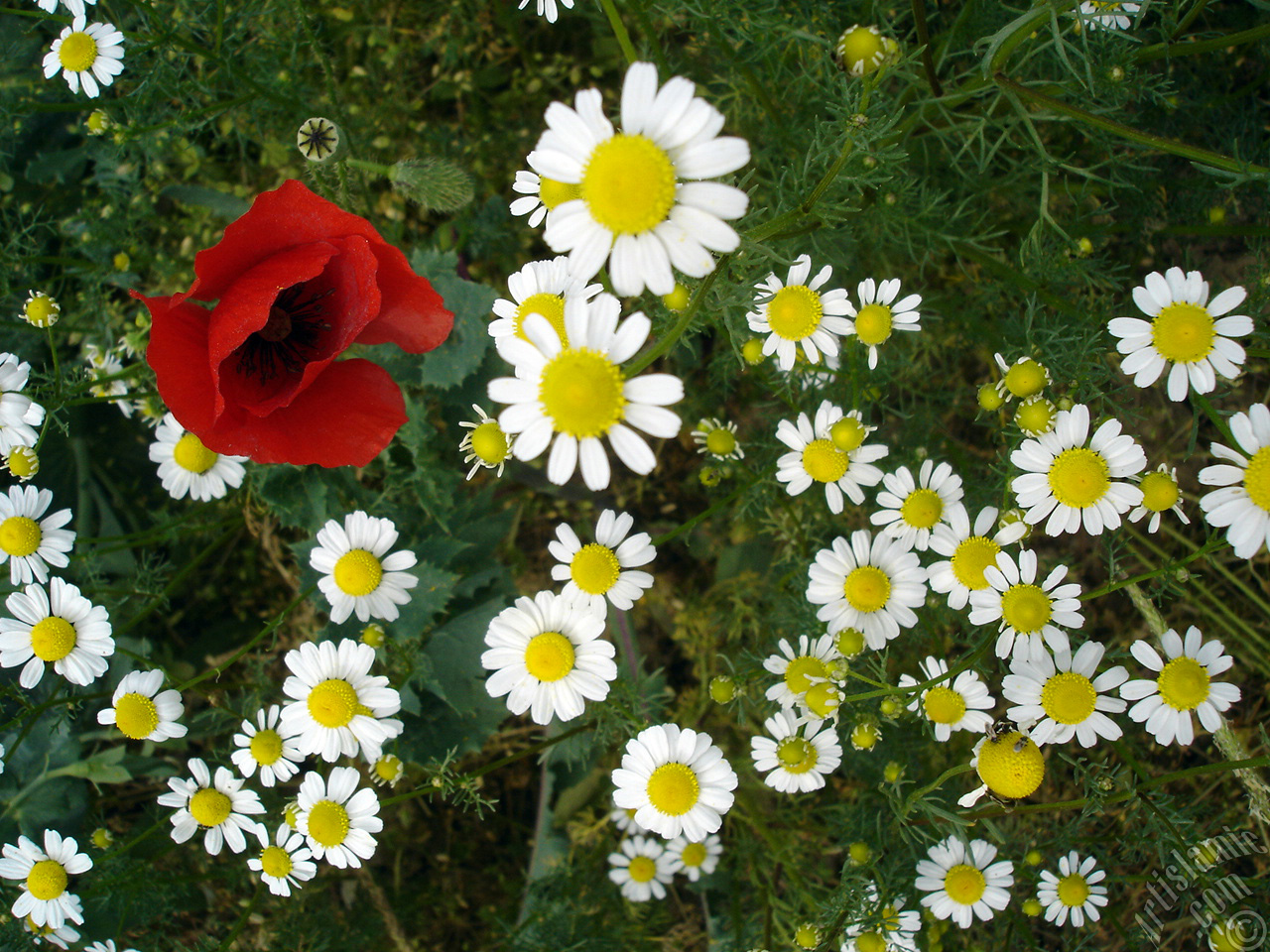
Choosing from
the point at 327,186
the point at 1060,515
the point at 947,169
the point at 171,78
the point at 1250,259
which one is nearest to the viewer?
the point at 1060,515

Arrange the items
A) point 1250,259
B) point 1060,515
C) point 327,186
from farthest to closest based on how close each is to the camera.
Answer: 1. point 1250,259
2. point 327,186
3. point 1060,515

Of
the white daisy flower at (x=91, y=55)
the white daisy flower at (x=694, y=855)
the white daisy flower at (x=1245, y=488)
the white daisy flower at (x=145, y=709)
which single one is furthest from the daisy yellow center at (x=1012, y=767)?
the white daisy flower at (x=91, y=55)

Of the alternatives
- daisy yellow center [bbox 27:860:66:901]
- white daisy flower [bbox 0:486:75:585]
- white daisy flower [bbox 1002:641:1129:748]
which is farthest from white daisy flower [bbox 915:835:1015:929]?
white daisy flower [bbox 0:486:75:585]

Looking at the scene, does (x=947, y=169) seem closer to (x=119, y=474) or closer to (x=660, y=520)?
(x=660, y=520)

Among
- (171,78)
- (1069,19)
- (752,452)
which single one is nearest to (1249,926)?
(752,452)

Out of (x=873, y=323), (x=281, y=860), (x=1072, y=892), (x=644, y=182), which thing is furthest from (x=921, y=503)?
(x=281, y=860)

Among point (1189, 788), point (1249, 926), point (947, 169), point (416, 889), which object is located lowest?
point (1249, 926)

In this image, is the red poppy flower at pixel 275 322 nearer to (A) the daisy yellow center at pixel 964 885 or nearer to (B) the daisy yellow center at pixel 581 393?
(B) the daisy yellow center at pixel 581 393

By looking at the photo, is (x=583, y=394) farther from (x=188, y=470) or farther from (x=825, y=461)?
(x=188, y=470)

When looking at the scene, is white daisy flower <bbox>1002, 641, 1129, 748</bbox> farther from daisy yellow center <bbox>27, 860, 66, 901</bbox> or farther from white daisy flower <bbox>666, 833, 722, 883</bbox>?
daisy yellow center <bbox>27, 860, 66, 901</bbox>
